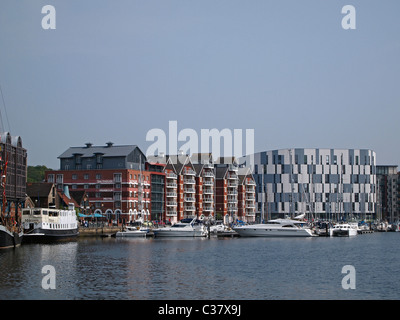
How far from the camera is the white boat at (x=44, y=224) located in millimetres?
98875

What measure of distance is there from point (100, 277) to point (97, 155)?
109 metres

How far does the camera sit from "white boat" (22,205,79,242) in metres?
98.9

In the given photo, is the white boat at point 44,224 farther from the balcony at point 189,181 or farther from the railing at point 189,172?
the balcony at point 189,181

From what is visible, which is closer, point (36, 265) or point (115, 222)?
point (36, 265)

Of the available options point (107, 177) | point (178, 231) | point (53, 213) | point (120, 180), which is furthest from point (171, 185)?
point (53, 213)

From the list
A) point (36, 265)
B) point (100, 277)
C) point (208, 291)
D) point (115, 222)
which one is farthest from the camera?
point (115, 222)

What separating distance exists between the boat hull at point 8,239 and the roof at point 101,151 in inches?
2821

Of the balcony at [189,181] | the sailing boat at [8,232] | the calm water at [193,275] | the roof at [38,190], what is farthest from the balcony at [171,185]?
the calm water at [193,275]

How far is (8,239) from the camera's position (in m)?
83.2

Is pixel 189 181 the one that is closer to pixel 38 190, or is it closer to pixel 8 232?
pixel 38 190

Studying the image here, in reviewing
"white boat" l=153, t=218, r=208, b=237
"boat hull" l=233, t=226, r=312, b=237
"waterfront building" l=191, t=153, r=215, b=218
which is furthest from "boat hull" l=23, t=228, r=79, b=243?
"waterfront building" l=191, t=153, r=215, b=218
